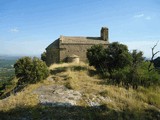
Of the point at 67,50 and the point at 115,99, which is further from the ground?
the point at 67,50

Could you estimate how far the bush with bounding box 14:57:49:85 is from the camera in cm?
1688

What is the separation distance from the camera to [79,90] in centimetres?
1298

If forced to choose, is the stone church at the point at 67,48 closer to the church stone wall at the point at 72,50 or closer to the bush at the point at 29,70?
the church stone wall at the point at 72,50

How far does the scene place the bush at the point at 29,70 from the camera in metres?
16.9

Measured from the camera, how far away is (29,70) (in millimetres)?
17453

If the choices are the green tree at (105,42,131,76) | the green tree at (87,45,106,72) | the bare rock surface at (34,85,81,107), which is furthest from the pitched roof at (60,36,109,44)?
the bare rock surface at (34,85,81,107)

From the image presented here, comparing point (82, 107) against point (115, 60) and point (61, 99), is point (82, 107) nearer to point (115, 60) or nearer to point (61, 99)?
point (61, 99)

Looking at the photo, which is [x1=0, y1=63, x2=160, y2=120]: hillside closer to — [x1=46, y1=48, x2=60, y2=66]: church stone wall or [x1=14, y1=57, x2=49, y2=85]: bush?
[x1=14, y1=57, x2=49, y2=85]: bush

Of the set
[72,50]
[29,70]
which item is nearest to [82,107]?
[29,70]

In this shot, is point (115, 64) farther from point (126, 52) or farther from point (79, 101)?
point (79, 101)

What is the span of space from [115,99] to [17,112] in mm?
4960

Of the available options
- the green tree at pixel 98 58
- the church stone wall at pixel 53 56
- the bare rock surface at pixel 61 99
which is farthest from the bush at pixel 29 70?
the church stone wall at pixel 53 56

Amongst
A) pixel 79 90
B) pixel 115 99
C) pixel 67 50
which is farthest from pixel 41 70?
pixel 67 50

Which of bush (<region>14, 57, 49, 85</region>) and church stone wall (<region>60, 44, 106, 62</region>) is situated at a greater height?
church stone wall (<region>60, 44, 106, 62</region>)
